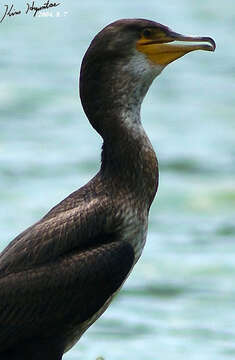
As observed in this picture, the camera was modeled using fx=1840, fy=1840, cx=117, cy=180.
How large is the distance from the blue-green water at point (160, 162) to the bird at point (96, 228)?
14.3ft

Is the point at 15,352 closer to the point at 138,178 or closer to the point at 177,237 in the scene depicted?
the point at 138,178

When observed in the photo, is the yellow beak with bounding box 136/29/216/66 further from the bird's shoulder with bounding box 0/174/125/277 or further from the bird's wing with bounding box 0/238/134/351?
the bird's wing with bounding box 0/238/134/351

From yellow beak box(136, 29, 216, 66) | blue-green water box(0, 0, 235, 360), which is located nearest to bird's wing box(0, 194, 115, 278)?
yellow beak box(136, 29, 216, 66)

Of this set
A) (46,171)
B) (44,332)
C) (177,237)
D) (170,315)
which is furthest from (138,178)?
(46,171)

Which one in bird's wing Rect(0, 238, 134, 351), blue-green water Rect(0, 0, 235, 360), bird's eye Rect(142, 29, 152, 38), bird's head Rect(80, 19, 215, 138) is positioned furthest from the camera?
blue-green water Rect(0, 0, 235, 360)

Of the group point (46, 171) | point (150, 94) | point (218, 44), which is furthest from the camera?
point (218, 44)

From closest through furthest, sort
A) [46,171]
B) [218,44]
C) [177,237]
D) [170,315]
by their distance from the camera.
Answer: [170,315]
[177,237]
[46,171]
[218,44]

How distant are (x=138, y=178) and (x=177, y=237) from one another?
7.47 meters

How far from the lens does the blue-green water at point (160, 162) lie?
14.2m

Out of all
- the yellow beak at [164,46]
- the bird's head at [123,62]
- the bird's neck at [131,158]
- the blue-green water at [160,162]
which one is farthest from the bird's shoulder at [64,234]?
the blue-green water at [160,162]

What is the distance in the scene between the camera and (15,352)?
28.0 ft

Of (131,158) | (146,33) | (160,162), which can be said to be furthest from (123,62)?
(160,162)

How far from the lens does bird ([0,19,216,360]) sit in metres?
8.52

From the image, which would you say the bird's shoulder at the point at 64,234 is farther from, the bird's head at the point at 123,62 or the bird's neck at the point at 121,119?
the bird's head at the point at 123,62
